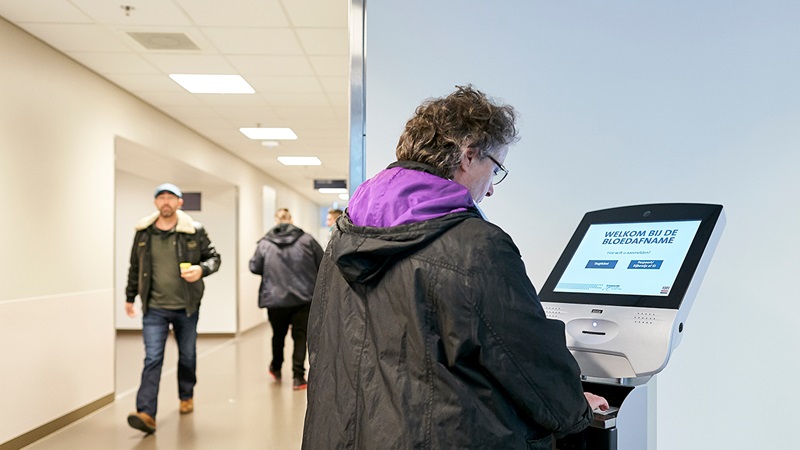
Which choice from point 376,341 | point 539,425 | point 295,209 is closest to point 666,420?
point 539,425

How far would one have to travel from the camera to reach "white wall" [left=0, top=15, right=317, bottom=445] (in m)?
4.27

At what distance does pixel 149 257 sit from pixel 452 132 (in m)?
3.87

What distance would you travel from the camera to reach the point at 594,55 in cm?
239

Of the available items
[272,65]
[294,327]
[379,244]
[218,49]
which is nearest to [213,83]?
[272,65]

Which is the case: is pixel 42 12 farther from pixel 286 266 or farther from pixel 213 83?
pixel 286 266

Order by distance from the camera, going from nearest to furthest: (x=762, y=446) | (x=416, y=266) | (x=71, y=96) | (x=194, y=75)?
(x=416, y=266), (x=762, y=446), (x=71, y=96), (x=194, y=75)

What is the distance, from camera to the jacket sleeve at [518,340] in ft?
3.93

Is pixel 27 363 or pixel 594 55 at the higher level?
pixel 594 55

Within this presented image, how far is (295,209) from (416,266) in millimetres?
14651

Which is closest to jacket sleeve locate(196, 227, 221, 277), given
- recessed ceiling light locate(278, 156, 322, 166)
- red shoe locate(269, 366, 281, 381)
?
red shoe locate(269, 366, 281, 381)

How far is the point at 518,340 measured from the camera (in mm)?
1204

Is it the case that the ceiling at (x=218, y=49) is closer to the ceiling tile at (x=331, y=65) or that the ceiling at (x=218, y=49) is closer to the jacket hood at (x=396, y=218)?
the ceiling tile at (x=331, y=65)

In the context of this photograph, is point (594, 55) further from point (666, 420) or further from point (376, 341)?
point (376, 341)

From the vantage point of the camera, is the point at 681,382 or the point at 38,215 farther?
the point at 38,215
